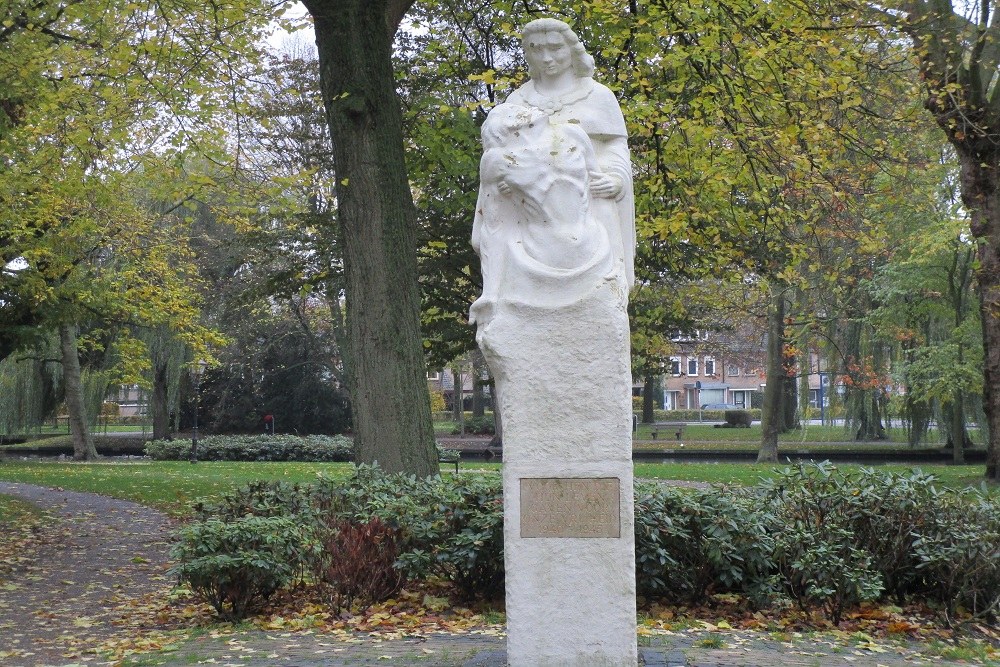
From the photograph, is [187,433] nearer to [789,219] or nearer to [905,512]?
[789,219]

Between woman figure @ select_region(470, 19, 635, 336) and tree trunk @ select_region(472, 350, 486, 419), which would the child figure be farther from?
tree trunk @ select_region(472, 350, 486, 419)

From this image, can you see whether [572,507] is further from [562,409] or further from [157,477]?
[157,477]

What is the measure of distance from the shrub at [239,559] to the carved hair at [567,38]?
4074mm

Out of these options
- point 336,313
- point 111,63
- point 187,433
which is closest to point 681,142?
point 111,63

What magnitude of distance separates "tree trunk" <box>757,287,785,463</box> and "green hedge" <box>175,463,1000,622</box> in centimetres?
1971

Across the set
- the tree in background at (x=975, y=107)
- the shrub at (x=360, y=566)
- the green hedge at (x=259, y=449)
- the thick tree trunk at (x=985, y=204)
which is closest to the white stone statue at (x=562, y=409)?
the shrub at (x=360, y=566)

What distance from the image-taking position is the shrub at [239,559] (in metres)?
7.96

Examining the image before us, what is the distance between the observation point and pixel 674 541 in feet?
27.0

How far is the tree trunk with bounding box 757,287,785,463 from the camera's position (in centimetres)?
2830

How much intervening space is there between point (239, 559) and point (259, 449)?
23486 mm

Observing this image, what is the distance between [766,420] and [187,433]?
79.3ft

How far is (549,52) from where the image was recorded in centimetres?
652

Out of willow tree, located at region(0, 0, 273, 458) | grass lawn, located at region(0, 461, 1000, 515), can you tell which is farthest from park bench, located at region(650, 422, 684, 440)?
willow tree, located at region(0, 0, 273, 458)

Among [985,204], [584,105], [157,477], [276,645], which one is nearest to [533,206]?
[584,105]
